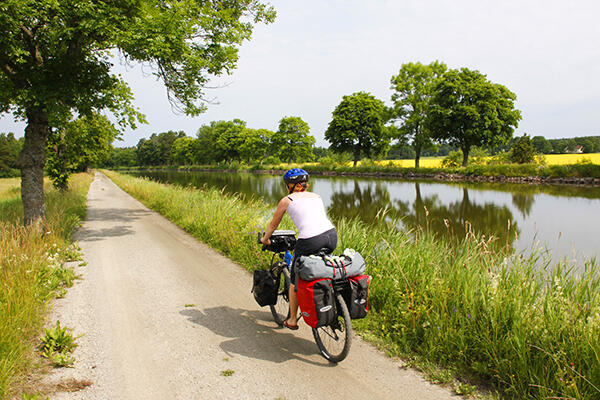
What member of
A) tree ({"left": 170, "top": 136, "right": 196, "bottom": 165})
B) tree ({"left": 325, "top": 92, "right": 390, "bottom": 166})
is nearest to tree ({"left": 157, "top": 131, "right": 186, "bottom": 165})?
tree ({"left": 170, "top": 136, "right": 196, "bottom": 165})

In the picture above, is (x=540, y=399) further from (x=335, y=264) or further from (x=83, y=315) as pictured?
(x=83, y=315)

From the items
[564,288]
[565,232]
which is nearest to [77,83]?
[564,288]

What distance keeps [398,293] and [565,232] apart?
11.3 m

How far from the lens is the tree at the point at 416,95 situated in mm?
46219

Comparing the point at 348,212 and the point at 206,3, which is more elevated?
the point at 206,3

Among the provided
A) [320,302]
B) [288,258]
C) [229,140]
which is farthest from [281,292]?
[229,140]

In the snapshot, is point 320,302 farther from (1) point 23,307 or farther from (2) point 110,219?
(2) point 110,219

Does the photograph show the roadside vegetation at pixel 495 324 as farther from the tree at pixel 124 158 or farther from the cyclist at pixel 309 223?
the tree at pixel 124 158

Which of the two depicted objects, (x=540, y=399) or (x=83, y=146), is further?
(x=83, y=146)

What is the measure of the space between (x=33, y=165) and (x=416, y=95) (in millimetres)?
46460

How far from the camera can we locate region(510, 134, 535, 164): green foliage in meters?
36.4

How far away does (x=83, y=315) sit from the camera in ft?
15.5

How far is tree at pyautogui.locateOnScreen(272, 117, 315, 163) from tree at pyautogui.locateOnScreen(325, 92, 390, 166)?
66.5 feet

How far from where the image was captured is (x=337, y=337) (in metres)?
3.55
